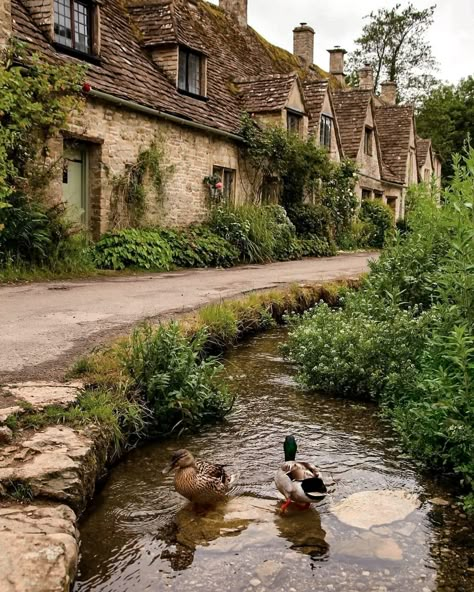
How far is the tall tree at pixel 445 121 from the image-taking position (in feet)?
164

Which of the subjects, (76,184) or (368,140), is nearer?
(76,184)

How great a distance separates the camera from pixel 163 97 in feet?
52.6

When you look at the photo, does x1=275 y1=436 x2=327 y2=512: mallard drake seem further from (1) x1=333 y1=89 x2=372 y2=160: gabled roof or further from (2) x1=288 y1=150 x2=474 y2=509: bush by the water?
(1) x1=333 y1=89 x2=372 y2=160: gabled roof

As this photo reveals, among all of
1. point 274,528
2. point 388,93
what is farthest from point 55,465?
point 388,93

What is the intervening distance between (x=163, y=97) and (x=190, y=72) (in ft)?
7.41

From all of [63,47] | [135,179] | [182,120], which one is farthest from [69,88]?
[182,120]

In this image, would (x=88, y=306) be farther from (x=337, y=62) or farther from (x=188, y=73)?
(x=337, y=62)

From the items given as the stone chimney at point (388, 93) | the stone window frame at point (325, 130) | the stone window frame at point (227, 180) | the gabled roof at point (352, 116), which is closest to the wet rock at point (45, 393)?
the stone window frame at point (227, 180)

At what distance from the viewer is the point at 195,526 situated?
12.6ft

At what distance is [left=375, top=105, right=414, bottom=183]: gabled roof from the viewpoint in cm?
3468

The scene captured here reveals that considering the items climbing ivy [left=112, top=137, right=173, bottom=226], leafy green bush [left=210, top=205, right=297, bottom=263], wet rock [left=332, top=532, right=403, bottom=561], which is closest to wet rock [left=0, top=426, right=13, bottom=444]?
wet rock [left=332, top=532, right=403, bottom=561]

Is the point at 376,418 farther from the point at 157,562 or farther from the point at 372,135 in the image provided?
the point at 372,135

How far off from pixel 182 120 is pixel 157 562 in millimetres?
13849

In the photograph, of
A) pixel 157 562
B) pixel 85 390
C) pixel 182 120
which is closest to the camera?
pixel 157 562
